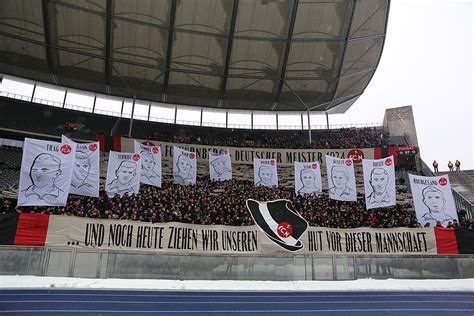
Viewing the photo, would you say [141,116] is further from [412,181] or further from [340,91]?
[412,181]

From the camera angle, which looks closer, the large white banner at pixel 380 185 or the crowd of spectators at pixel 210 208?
the crowd of spectators at pixel 210 208

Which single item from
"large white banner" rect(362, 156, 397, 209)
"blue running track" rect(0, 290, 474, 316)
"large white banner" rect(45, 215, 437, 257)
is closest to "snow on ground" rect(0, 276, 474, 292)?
"blue running track" rect(0, 290, 474, 316)

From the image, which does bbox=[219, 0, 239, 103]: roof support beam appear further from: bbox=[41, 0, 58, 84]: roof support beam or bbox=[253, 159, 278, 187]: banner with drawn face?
bbox=[41, 0, 58, 84]: roof support beam

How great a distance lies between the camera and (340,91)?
3716 cm

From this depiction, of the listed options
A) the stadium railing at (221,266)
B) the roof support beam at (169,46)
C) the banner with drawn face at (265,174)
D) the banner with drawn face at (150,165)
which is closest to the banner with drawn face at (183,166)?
the banner with drawn face at (150,165)

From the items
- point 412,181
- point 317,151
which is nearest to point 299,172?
point 412,181

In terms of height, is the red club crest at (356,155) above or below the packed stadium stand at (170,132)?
below

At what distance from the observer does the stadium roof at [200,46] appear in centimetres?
2773

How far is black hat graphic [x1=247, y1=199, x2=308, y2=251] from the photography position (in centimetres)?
1488

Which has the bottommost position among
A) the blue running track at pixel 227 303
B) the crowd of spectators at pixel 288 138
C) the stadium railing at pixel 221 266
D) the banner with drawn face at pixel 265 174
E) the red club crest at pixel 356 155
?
the blue running track at pixel 227 303

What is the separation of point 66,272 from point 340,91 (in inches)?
1190

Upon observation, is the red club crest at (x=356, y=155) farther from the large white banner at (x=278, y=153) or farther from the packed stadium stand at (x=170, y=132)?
the packed stadium stand at (x=170, y=132)

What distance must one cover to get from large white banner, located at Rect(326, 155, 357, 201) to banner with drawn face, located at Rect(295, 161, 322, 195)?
188cm

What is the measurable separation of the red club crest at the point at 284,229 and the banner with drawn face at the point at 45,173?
26.4 feet
